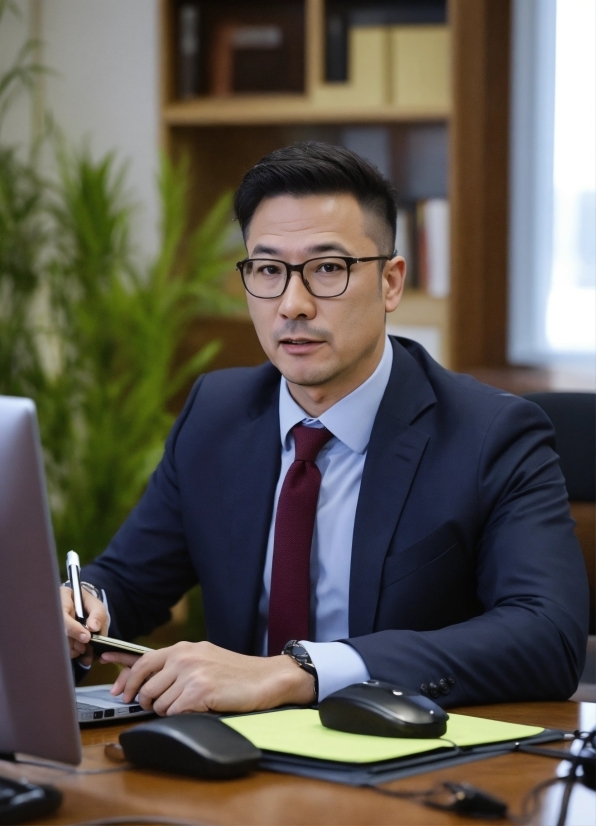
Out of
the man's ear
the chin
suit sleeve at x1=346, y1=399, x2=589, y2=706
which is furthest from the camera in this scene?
the man's ear

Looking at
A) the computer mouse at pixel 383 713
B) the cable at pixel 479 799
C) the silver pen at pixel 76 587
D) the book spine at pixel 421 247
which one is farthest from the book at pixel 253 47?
the cable at pixel 479 799

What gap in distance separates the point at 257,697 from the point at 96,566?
2.28ft

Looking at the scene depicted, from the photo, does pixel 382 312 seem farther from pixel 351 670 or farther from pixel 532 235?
pixel 532 235

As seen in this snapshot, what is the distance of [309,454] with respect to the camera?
1.65 meters

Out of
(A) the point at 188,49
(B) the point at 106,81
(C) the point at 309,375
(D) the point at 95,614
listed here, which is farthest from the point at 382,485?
(B) the point at 106,81

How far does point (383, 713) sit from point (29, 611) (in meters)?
0.35

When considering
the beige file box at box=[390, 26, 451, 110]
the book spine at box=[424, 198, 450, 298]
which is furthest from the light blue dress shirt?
the beige file box at box=[390, 26, 451, 110]

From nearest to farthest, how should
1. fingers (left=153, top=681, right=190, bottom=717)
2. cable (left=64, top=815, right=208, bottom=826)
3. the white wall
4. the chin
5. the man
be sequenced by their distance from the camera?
cable (left=64, top=815, right=208, bottom=826) → fingers (left=153, top=681, right=190, bottom=717) → the man → the chin → the white wall

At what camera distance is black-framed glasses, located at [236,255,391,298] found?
1.61 m

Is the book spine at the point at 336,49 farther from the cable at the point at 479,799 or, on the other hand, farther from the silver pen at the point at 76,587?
the cable at the point at 479,799

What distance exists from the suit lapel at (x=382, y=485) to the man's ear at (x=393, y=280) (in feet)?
0.50

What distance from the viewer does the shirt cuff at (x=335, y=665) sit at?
1222 mm

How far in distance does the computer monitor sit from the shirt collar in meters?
0.82

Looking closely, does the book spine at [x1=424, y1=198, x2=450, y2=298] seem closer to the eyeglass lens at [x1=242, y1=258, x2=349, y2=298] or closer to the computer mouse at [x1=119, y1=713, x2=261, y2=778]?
the eyeglass lens at [x1=242, y1=258, x2=349, y2=298]
